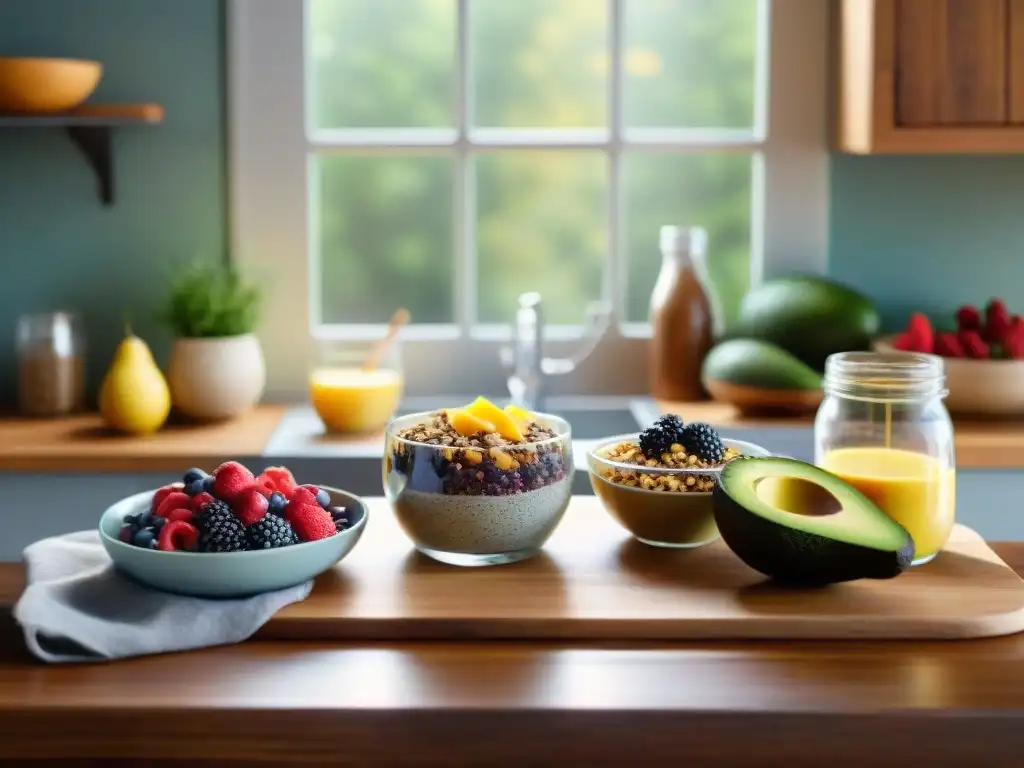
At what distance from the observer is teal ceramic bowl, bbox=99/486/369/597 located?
133 cm

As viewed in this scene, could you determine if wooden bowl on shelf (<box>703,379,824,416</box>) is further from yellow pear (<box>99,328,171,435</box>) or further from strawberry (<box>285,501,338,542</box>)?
strawberry (<box>285,501,338,542</box>)

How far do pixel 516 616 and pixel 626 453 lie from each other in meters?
0.34

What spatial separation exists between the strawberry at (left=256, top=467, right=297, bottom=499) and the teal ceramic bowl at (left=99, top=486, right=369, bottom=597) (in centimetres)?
9

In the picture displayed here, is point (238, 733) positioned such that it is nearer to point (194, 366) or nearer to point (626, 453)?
point (626, 453)

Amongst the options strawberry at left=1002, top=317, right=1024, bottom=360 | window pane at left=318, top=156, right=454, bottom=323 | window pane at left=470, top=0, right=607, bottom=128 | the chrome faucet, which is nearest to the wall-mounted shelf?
the chrome faucet

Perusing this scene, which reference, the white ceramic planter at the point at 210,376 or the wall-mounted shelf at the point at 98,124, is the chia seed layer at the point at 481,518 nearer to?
the white ceramic planter at the point at 210,376

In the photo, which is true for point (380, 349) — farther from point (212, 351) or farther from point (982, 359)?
point (982, 359)

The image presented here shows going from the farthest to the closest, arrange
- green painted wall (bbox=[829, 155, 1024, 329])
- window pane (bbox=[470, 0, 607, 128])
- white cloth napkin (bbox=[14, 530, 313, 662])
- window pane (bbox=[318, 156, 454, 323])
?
window pane (bbox=[470, 0, 607, 128]), window pane (bbox=[318, 156, 454, 323]), green painted wall (bbox=[829, 155, 1024, 329]), white cloth napkin (bbox=[14, 530, 313, 662])

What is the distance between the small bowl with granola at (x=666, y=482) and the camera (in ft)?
4.97

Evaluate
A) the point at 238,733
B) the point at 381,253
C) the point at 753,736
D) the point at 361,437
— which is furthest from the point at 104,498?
the point at 381,253

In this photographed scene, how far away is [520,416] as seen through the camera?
1.55m

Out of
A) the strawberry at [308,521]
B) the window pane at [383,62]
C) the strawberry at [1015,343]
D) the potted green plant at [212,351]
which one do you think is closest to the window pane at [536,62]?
the window pane at [383,62]

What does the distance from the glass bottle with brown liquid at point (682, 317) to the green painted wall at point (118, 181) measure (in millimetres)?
943

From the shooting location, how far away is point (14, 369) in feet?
9.46
